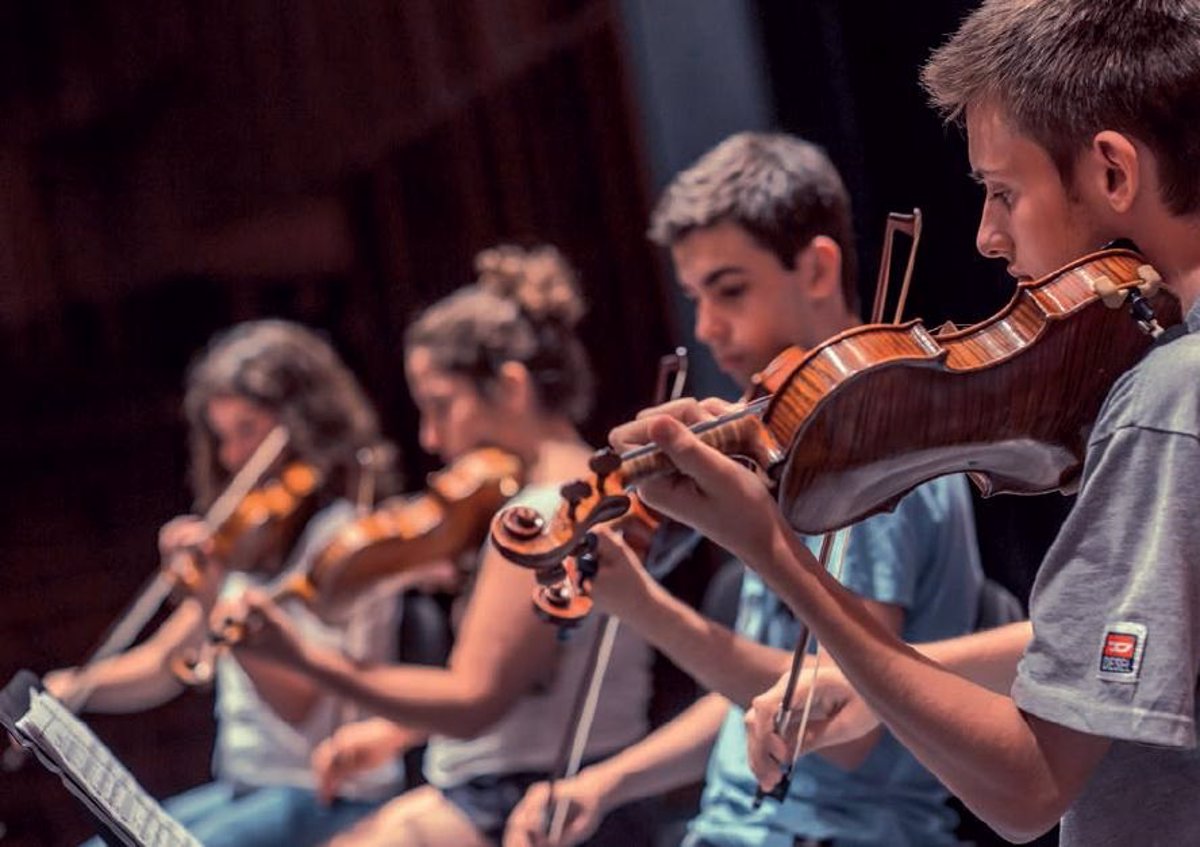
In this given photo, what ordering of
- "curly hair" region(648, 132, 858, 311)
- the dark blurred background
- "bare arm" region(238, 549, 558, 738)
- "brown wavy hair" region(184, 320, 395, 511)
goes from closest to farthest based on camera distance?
"curly hair" region(648, 132, 858, 311) → "bare arm" region(238, 549, 558, 738) → "brown wavy hair" region(184, 320, 395, 511) → the dark blurred background

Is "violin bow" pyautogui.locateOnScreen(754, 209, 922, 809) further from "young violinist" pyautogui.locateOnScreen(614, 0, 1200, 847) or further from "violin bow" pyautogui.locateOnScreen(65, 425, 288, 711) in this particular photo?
"violin bow" pyautogui.locateOnScreen(65, 425, 288, 711)

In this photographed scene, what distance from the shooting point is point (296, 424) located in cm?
297

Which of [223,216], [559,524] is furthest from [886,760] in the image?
[223,216]

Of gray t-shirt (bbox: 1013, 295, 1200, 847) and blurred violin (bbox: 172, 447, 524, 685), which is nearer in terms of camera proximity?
gray t-shirt (bbox: 1013, 295, 1200, 847)

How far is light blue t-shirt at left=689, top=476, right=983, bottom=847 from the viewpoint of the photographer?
1.61m

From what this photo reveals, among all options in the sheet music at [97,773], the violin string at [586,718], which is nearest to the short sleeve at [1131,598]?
the sheet music at [97,773]

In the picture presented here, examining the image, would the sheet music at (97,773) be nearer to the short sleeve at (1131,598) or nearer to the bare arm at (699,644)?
the bare arm at (699,644)

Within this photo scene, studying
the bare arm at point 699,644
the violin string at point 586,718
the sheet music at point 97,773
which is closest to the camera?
the sheet music at point 97,773

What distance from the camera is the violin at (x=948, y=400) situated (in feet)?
3.48

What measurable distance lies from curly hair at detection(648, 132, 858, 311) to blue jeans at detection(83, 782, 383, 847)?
1139mm

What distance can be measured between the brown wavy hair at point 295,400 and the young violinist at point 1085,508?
1.88 m

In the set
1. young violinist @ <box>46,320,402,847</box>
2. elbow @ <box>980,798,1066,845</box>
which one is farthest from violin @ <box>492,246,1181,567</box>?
young violinist @ <box>46,320,402,847</box>

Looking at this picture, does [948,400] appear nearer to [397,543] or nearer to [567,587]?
[567,587]

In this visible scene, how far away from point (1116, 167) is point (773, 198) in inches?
26.7
